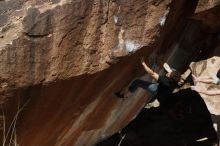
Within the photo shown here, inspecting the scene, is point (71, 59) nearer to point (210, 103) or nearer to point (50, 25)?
point (50, 25)

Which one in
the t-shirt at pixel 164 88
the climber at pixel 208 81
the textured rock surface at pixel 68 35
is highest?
the textured rock surface at pixel 68 35

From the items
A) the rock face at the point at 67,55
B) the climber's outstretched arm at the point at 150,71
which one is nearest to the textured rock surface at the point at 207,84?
the climber's outstretched arm at the point at 150,71

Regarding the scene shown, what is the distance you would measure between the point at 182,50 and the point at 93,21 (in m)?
2.19

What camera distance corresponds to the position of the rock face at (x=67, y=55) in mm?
5555

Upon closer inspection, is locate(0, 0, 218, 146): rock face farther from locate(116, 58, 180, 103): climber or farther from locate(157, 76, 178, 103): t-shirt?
locate(157, 76, 178, 103): t-shirt

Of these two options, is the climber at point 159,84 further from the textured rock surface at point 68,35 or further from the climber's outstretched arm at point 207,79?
the textured rock surface at point 68,35

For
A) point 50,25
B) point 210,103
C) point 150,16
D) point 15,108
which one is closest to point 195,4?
point 150,16

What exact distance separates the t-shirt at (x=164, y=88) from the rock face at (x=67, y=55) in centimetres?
116

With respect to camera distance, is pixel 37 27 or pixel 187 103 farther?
pixel 187 103

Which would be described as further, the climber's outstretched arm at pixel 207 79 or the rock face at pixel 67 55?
the climber's outstretched arm at pixel 207 79

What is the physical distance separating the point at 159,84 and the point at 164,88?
69cm

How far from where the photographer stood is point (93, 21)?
5.75 metres

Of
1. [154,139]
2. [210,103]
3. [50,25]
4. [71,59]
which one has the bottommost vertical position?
[154,139]

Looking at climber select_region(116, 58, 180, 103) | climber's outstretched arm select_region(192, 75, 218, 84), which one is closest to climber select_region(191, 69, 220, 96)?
climber's outstretched arm select_region(192, 75, 218, 84)
